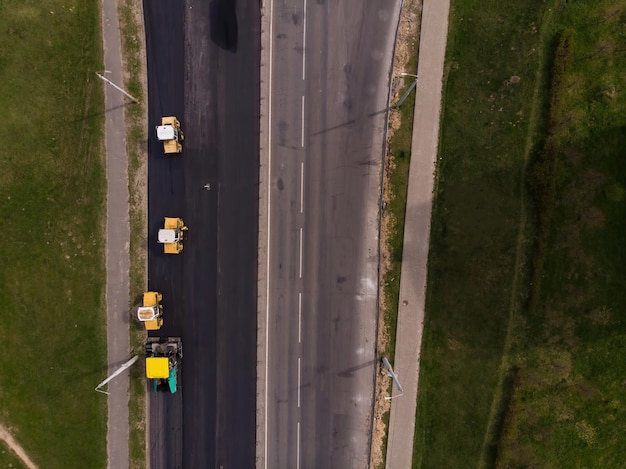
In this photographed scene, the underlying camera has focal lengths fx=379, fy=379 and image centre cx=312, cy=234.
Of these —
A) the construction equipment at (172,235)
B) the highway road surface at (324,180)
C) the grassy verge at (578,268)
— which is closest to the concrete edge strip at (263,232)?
the highway road surface at (324,180)

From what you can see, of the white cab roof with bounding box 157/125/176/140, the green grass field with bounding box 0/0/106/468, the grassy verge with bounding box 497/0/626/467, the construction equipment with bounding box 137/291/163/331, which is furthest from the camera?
the green grass field with bounding box 0/0/106/468

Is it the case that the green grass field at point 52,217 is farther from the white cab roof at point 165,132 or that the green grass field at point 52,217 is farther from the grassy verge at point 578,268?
the grassy verge at point 578,268

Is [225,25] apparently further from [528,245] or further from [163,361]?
[528,245]

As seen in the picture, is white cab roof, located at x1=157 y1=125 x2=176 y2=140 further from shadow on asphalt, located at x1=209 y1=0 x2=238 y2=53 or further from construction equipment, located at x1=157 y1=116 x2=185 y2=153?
shadow on asphalt, located at x1=209 y1=0 x2=238 y2=53

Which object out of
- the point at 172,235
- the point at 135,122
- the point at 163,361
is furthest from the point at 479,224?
the point at 135,122

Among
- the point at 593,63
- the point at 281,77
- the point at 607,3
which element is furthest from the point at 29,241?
the point at 607,3

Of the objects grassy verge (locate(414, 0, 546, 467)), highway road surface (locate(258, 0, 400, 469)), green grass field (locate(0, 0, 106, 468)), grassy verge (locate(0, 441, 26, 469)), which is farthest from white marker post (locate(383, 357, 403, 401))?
grassy verge (locate(0, 441, 26, 469))
